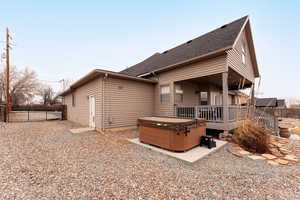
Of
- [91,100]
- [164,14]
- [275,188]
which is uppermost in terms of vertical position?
[164,14]

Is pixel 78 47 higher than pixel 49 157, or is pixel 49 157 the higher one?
pixel 78 47

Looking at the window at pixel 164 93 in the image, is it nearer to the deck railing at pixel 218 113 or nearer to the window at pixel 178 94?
the window at pixel 178 94

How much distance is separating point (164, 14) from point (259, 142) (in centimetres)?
1169

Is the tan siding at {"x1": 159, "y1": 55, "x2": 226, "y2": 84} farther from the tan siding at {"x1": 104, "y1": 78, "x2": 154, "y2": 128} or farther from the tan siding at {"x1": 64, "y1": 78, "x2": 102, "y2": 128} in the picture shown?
the tan siding at {"x1": 64, "y1": 78, "x2": 102, "y2": 128}

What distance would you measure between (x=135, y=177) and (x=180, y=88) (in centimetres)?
648

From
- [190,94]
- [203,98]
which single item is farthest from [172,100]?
[203,98]

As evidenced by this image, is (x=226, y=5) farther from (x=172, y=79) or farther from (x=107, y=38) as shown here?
(x=107, y=38)

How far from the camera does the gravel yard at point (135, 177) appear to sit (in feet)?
6.96

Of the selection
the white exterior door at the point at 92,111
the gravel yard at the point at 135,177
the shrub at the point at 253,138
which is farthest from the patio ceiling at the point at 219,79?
the white exterior door at the point at 92,111

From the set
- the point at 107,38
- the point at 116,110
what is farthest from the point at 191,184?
the point at 107,38

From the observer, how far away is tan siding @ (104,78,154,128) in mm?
6777

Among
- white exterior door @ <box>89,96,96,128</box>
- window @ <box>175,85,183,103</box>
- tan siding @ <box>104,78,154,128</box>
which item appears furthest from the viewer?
window @ <box>175,85,183,103</box>

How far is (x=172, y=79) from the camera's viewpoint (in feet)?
25.1

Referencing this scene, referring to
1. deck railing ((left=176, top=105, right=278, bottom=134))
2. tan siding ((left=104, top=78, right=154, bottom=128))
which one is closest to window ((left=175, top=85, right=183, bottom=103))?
deck railing ((left=176, top=105, right=278, bottom=134))
